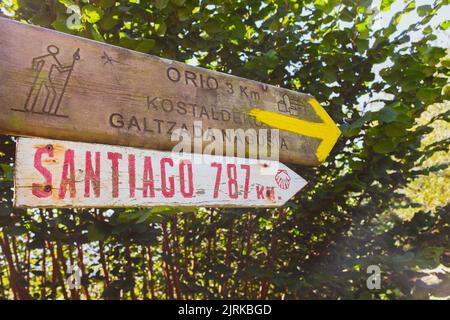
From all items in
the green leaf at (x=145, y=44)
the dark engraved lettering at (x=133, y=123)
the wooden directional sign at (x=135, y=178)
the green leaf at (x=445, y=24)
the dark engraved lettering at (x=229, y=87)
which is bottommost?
the wooden directional sign at (x=135, y=178)

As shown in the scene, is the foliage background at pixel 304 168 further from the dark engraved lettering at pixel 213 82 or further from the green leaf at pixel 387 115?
the dark engraved lettering at pixel 213 82

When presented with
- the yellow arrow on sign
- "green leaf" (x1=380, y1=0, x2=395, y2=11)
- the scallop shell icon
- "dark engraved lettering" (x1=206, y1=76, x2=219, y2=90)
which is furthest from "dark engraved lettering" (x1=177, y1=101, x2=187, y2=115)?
"green leaf" (x1=380, y1=0, x2=395, y2=11)

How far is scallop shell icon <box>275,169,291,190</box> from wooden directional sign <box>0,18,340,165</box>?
90mm

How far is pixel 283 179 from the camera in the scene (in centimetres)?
138


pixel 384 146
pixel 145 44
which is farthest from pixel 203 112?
pixel 384 146

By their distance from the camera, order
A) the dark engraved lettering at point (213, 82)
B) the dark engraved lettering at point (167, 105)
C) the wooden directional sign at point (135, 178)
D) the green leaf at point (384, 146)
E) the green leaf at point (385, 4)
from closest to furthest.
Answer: the wooden directional sign at point (135, 178), the dark engraved lettering at point (167, 105), the dark engraved lettering at point (213, 82), the green leaf at point (384, 146), the green leaf at point (385, 4)

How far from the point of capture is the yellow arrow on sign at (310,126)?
1461 millimetres

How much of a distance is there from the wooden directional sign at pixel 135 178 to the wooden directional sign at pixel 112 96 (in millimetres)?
72

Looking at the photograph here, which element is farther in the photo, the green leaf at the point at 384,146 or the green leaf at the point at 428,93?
the green leaf at the point at 384,146

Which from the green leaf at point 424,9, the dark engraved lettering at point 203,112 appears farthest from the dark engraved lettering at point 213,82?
the green leaf at point 424,9

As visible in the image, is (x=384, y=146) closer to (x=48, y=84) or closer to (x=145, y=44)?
(x=145, y=44)

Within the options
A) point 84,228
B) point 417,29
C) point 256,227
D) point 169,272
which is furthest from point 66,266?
point 417,29

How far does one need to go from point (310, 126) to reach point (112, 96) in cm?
87

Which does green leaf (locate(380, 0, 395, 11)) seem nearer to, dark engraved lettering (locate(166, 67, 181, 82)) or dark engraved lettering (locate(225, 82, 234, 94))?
A: dark engraved lettering (locate(225, 82, 234, 94))
